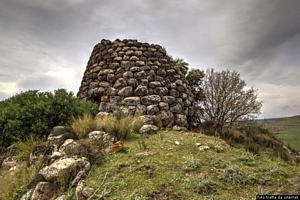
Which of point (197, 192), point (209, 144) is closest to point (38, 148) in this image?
point (197, 192)

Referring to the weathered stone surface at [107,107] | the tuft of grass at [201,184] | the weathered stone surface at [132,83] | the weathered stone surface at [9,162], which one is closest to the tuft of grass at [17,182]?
the weathered stone surface at [9,162]

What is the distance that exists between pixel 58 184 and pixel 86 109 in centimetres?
372

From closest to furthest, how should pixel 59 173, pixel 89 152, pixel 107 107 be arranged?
pixel 59 173, pixel 89 152, pixel 107 107

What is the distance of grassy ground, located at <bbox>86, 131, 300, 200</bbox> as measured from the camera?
102 inches

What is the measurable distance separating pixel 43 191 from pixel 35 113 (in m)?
3.04

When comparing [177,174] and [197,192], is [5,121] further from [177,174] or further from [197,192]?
[197,192]

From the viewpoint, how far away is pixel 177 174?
3.05 metres

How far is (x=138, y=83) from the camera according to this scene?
7.60 meters

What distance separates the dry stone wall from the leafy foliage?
1790mm

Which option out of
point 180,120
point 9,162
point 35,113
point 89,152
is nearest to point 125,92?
point 180,120

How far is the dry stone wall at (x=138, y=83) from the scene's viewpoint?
723cm

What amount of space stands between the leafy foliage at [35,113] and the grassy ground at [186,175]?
259cm

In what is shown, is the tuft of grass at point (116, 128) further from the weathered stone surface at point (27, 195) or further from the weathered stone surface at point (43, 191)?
the weathered stone surface at point (27, 195)

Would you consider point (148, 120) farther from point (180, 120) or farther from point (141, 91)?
point (180, 120)
